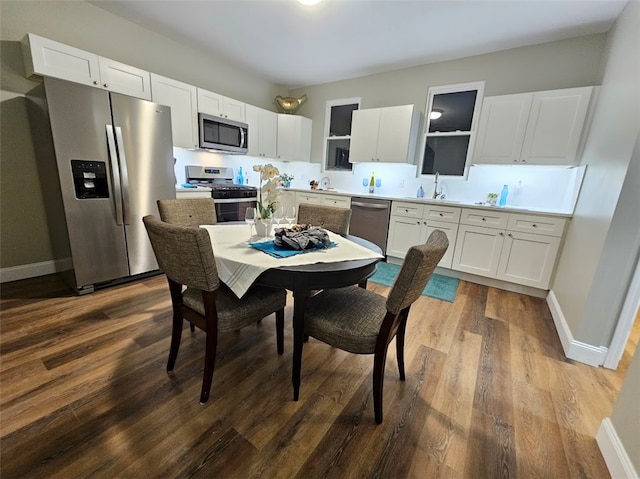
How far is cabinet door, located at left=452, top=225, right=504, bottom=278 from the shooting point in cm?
308

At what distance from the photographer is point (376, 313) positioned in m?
1.44

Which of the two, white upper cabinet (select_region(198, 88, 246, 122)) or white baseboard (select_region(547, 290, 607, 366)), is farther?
white upper cabinet (select_region(198, 88, 246, 122))

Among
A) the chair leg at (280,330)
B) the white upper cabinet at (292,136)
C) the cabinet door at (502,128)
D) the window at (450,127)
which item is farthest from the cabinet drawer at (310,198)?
the chair leg at (280,330)

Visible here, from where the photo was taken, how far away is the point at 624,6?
2320 millimetres

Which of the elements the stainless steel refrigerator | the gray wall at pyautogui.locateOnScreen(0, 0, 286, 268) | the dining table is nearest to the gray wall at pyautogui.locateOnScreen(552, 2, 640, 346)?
the dining table

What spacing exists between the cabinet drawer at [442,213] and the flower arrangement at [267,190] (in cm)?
238

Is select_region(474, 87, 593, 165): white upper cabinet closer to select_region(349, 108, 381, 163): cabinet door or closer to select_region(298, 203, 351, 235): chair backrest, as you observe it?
select_region(349, 108, 381, 163): cabinet door

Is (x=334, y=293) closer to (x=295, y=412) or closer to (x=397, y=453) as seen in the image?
(x=295, y=412)

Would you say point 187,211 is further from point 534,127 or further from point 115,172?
point 534,127

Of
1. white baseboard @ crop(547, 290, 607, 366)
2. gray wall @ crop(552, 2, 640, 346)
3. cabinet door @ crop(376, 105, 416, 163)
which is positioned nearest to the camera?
gray wall @ crop(552, 2, 640, 346)

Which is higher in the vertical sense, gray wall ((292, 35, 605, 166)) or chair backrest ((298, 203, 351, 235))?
gray wall ((292, 35, 605, 166))

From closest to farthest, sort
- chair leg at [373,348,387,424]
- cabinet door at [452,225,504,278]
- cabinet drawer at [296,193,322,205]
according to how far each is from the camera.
→ chair leg at [373,348,387,424]
cabinet door at [452,225,504,278]
cabinet drawer at [296,193,322,205]

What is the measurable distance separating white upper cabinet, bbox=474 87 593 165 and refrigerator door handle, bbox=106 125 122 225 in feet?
12.8

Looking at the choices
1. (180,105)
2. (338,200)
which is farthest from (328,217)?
(180,105)
